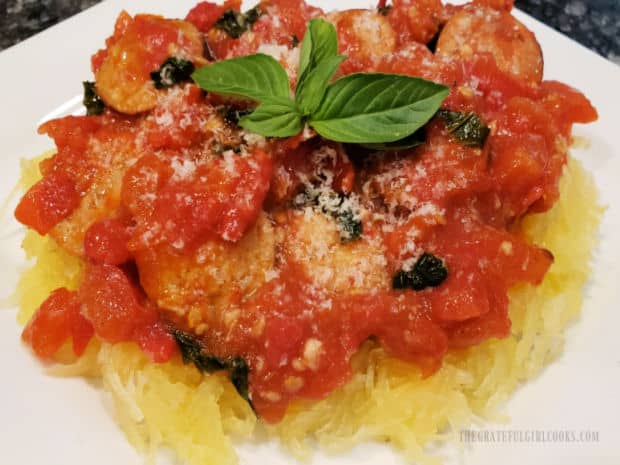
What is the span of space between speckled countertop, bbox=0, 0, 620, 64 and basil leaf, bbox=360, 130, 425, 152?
3883mm

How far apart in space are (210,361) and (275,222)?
0.85m

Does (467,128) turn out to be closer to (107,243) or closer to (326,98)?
(326,98)

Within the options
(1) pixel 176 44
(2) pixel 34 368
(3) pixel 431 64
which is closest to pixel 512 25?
(3) pixel 431 64

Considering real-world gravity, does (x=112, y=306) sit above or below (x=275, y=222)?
above

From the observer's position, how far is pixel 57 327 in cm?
350

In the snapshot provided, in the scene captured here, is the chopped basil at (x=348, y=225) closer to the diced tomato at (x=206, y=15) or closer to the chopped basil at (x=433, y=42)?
the chopped basil at (x=433, y=42)

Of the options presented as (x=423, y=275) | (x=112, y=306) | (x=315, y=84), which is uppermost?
(x=315, y=84)

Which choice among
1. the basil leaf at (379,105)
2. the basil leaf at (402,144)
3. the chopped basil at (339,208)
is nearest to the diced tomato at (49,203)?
the chopped basil at (339,208)

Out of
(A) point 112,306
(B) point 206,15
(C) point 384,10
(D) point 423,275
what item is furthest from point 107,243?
(C) point 384,10

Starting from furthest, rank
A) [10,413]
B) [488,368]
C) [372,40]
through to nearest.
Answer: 1. [372,40]
2. [488,368]
3. [10,413]

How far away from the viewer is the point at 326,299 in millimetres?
3402

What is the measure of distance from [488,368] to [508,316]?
33 cm

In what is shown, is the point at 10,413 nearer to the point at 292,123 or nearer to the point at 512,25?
the point at 292,123

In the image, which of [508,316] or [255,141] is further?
[508,316]
